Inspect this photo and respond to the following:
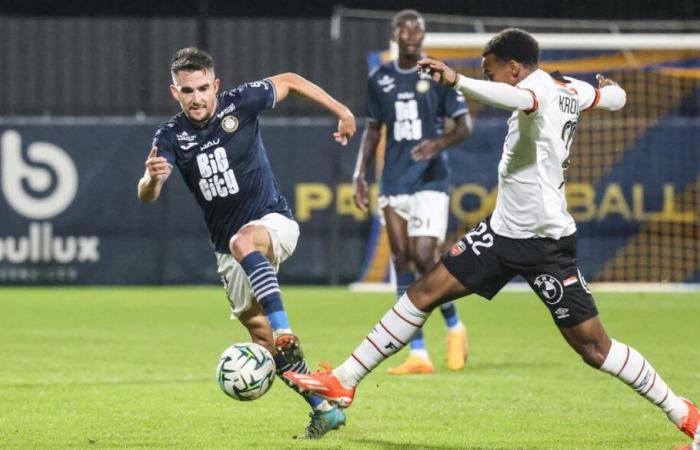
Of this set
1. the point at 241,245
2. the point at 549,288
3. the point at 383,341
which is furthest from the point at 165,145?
the point at 549,288

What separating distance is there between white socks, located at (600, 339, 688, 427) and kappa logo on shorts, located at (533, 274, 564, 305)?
0.36 meters

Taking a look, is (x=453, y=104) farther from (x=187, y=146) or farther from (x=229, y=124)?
(x=187, y=146)

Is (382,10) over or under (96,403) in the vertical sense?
over

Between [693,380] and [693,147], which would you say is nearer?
[693,380]

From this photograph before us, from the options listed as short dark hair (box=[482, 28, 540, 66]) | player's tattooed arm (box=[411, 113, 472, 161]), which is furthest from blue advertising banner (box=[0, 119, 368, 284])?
short dark hair (box=[482, 28, 540, 66])

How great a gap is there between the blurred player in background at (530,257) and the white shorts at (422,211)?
3562 mm

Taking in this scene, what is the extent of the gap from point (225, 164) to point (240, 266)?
54 centimetres

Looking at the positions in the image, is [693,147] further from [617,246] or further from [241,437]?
[241,437]

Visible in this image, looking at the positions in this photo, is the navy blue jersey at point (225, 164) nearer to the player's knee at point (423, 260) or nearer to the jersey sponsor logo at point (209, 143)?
the jersey sponsor logo at point (209, 143)

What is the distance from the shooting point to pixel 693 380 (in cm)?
983

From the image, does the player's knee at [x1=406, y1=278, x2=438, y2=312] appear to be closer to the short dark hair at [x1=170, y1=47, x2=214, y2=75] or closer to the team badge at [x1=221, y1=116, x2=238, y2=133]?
the team badge at [x1=221, y1=116, x2=238, y2=133]

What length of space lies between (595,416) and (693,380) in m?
1.88

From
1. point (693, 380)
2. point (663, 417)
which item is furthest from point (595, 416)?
point (693, 380)

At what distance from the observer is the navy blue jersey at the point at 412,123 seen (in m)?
10.9
